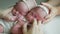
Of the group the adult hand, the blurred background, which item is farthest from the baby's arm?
the adult hand

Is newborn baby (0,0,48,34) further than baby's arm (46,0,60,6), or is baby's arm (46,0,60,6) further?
baby's arm (46,0,60,6)

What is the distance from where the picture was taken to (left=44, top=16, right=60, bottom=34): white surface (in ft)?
2.14

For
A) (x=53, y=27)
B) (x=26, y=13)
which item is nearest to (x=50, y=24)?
(x=53, y=27)

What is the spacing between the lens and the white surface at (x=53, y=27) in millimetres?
653

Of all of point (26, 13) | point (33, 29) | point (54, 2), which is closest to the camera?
point (33, 29)

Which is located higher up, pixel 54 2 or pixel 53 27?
pixel 54 2

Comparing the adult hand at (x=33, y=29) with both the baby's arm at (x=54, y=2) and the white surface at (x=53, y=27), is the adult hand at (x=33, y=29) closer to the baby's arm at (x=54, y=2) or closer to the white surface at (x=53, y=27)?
the white surface at (x=53, y=27)

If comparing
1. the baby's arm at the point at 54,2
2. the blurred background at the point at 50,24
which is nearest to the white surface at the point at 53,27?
the blurred background at the point at 50,24

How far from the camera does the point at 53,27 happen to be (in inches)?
26.6

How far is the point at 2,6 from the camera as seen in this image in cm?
77

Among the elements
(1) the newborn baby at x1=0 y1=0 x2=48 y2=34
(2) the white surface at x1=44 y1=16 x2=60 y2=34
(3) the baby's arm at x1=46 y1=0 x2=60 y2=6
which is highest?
(3) the baby's arm at x1=46 y1=0 x2=60 y2=6

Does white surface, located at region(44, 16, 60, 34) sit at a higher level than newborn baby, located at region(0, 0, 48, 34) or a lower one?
lower

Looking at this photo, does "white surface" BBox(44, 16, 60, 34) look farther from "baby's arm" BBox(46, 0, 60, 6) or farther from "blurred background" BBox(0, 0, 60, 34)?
"baby's arm" BBox(46, 0, 60, 6)

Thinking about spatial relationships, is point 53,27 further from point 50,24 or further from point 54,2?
point 54,2
